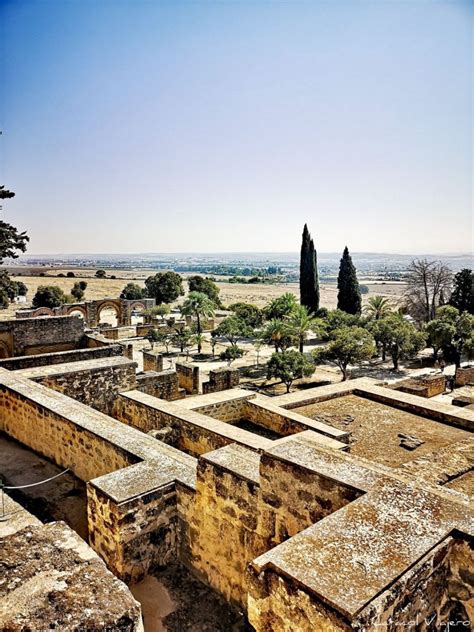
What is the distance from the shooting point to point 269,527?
3.47 metres

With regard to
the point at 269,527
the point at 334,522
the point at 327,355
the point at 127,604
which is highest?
the point at 334,522

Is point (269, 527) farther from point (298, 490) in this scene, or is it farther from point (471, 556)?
point (471, 556)

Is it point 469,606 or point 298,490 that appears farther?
point 298,490

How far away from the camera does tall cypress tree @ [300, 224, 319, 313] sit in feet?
123

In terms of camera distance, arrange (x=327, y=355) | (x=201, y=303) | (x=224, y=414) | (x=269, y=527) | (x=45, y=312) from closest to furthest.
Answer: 1. (x=269, y=527)
2. (x=224, y=414)
3. (x=327, y=355)
4. (x=201, y=303)
5. (x=45, y=312)

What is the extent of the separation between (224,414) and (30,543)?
5803 mm

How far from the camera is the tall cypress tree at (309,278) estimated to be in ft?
123

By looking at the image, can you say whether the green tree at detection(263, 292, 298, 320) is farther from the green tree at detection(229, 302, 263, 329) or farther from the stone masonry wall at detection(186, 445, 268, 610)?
the stone masonry wall at detection(186, 445, 268, 610)

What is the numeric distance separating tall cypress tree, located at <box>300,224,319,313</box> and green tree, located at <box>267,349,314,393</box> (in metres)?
17.6

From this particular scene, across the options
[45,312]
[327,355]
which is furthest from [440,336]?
[45,312]

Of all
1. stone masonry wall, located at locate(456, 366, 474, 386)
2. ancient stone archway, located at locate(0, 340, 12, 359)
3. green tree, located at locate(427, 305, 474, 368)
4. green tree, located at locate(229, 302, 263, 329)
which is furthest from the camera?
green tree, located at locate(229, 302, 263, 329)

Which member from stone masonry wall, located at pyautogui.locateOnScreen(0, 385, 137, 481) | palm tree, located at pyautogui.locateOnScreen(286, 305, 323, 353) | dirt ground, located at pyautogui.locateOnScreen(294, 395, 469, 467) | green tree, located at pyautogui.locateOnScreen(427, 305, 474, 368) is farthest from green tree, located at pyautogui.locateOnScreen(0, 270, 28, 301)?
green tree, located at pyautogui.locateOnScreen(427, 305, 474, 368)

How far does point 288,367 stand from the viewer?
63.6 feet

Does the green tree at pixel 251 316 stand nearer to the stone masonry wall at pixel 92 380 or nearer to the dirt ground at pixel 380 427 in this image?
the dirt ground at pixel 380 427
